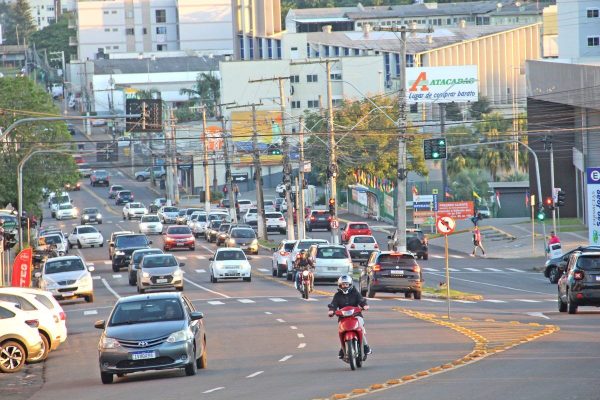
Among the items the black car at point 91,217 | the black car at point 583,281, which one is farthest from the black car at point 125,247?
the black car at point 91,217

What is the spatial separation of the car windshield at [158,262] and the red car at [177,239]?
83.6 ft

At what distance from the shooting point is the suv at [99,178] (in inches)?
5733

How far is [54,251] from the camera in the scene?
69.3 meters

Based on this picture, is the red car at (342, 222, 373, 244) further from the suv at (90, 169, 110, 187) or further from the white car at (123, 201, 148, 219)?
the suv at (90, 169, 110, 187)

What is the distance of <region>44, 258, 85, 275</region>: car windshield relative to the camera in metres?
46.4

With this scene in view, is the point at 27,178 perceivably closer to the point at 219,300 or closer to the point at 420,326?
the point at 219,300

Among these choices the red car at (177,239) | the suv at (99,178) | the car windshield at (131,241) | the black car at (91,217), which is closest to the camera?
the car windshield at (131,241)

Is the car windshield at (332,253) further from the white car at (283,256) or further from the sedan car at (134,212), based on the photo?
the sedan car at (134,212)

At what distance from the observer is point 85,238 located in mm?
80125

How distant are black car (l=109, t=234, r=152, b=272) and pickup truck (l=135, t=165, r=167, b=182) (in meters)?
81.2

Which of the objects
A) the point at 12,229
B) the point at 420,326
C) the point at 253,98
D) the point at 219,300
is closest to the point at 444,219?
the point at 420,326

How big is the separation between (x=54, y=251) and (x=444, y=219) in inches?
1479

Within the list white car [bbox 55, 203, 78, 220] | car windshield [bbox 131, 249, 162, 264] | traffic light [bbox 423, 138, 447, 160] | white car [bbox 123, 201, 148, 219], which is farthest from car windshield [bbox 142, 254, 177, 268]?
white car [bbox 55, 203, 78, 220]

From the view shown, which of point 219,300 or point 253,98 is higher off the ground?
point 253,98
